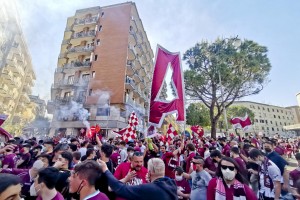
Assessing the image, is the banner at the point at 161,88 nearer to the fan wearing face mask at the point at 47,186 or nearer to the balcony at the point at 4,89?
the fan wearing face mask at the point at 47,186

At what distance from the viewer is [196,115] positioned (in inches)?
1300

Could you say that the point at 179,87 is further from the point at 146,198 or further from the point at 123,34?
the point at 123,34

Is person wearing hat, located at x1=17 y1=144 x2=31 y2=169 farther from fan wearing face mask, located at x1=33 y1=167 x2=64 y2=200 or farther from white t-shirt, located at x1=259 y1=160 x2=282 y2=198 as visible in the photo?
white t-shirt, located at x1=259 y1=160 x2=282 y2=198

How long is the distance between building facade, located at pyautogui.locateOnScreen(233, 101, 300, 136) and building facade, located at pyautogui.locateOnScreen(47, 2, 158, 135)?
67074 mm

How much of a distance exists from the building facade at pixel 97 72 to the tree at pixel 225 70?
10.1 metres

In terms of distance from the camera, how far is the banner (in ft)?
16.5

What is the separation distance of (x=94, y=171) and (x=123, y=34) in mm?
30187

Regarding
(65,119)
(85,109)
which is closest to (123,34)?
(85,109)

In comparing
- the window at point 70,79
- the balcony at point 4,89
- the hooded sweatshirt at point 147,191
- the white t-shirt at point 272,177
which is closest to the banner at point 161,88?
the white t-shirt at point 272,177

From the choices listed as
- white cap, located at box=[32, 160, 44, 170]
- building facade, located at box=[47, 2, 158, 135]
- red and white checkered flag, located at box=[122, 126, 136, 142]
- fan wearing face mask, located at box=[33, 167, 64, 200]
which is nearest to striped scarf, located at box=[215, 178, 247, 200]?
fan wearing face mask, located at box=[33, 167, 64, 200]

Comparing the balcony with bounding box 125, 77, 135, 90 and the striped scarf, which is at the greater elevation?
the balcony with bounding box 125, 77, 135, 90

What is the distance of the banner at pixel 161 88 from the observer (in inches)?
198

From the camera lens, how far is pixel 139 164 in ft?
10.5

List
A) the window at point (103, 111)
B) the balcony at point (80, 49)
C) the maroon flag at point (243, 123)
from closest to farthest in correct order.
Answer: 1. the maroon flag at point (243, 123)
2. the window at point (103, 111)
3. the balcony at point (80, 49)
